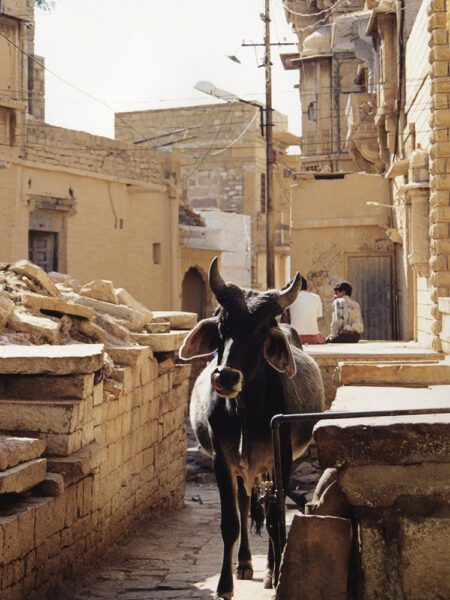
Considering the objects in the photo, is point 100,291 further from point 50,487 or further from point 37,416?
point 50,487

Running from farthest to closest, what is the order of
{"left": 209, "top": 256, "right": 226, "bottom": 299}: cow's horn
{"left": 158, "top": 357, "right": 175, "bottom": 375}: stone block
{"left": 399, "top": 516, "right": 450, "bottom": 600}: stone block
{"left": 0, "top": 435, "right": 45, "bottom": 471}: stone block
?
1. {"left": 158, "top": 357, "right": 175, "bottom": 375}: stone block
2. {"left": 209, "top": 256, "right": 226, "bottom": 299}: cow's horn
3. {"left": 0, "top": 435, "right": 45, "bottom": 471}: stone block
4. {"left": 399, "top": 516, "right": 450, "bottom": 600}: stone block

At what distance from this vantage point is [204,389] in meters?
6.86

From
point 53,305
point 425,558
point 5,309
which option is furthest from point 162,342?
point 425,558

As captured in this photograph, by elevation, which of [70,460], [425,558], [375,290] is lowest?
[70,460]

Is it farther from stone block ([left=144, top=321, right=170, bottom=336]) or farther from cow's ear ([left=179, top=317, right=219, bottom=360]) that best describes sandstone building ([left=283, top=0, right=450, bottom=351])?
cow's ear ([left=179, top=317, right=219, bottom=360])

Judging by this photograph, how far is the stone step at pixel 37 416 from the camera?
19.9 feet

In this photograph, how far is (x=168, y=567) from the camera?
7180 millimetres

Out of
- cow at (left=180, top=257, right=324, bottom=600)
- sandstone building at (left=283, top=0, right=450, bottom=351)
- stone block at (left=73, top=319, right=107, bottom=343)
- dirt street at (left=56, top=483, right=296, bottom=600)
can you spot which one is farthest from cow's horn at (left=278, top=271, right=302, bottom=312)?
sandstone building at (left=283, top=0, right=450, bottom=351)

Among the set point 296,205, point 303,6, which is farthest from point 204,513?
point 303,6

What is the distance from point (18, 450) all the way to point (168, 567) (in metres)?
2.38

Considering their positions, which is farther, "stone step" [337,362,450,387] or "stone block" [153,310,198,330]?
"stone block" [153,310,198,330]

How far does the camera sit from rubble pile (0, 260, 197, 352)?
7.53m

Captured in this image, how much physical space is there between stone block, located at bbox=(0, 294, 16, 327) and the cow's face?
2.29 meters

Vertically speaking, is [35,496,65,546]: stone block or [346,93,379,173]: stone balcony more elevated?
[346,93,379,173]: stone balcony
